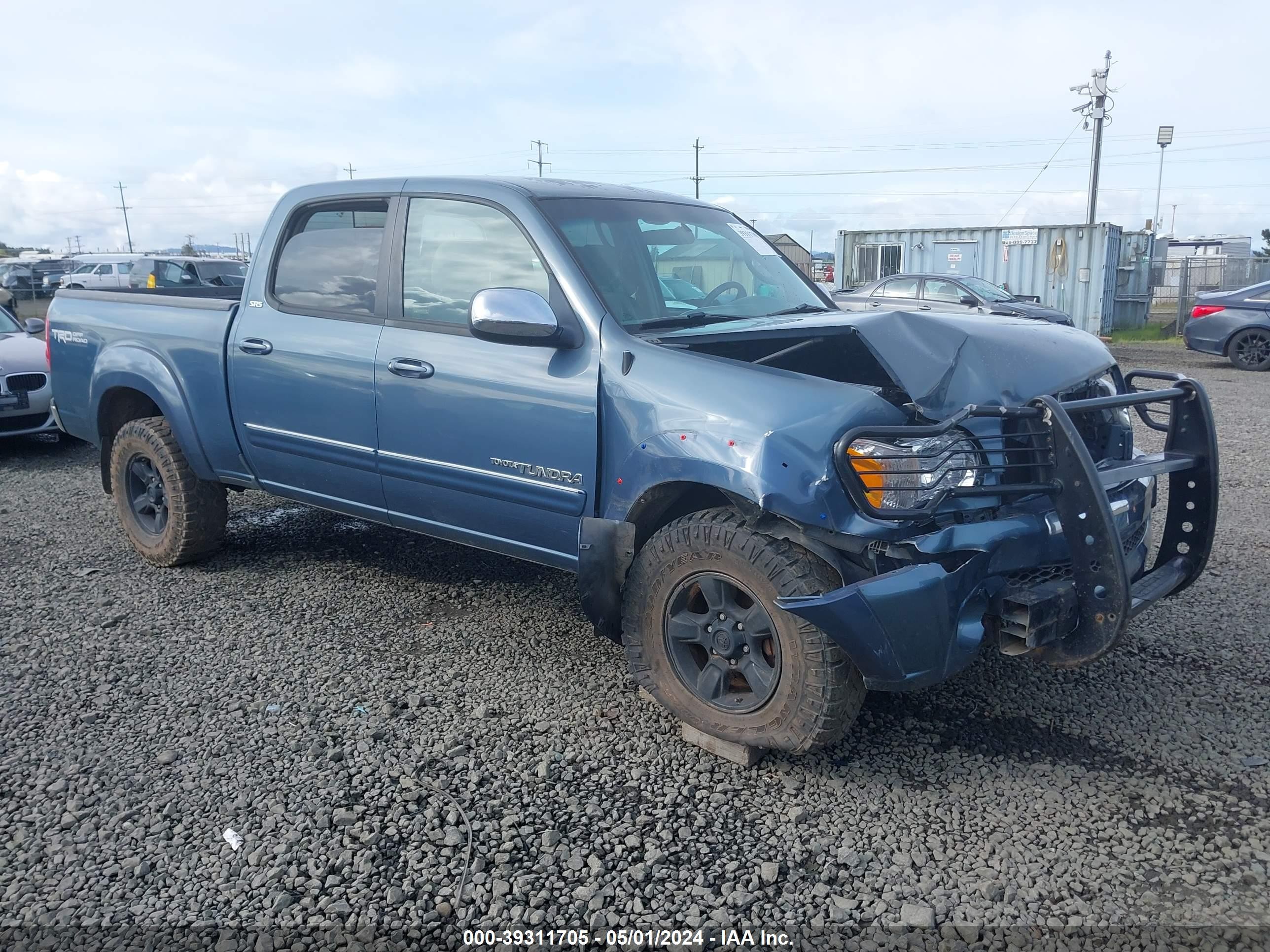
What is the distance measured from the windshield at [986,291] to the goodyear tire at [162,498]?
45.5ft

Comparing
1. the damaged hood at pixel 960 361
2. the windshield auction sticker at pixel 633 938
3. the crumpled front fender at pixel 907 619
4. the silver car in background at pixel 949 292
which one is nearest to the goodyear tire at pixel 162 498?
the windshield auction sticker at pixel 633 938

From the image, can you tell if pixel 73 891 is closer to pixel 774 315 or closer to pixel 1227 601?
pixel 774 315

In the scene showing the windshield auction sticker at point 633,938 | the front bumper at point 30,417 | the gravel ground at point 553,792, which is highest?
the front bumper at point 30,417

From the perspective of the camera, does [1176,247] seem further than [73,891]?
Yes

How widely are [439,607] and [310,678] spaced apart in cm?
87

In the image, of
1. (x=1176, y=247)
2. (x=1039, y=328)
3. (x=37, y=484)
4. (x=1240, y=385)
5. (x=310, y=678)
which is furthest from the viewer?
(x=1176, y=247)

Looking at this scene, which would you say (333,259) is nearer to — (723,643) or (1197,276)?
(723,643)

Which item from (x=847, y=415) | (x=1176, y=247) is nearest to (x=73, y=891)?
(x=847, y=415)

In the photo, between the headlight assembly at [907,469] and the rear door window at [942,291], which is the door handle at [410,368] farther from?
the rear door window at [942,291]

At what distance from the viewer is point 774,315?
4086 millimetres

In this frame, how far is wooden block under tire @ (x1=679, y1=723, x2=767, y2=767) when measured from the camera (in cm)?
321

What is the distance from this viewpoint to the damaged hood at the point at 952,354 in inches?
120

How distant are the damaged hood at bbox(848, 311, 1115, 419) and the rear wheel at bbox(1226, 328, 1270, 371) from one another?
42.7 ft

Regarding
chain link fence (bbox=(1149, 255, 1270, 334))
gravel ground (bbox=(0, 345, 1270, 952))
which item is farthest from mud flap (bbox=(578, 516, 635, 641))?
chain link fence (bbox=(1149, 255, 1270, 334))
